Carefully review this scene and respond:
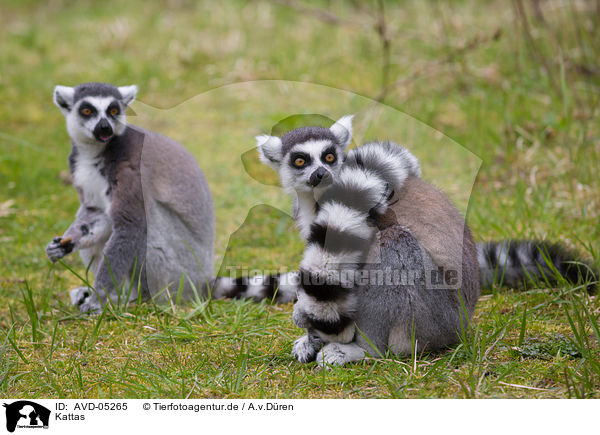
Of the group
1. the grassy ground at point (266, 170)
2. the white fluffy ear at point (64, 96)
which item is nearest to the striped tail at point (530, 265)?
the grassy ground at point (266, 170)

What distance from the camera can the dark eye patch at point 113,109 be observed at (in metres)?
4.20

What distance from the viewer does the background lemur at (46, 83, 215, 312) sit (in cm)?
417

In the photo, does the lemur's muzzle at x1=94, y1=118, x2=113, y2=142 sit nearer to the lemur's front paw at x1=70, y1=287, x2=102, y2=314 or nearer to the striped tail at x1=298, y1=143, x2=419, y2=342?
the lemur's front paw at x1=70, y1=287, x2=102, y2=314

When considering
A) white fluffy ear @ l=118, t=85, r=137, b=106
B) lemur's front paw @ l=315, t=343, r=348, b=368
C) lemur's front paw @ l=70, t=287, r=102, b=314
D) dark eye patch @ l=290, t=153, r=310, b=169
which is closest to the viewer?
lemur's front paw @ l=315, t=343, r=348, b=368

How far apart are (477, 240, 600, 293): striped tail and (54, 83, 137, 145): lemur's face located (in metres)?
2.42

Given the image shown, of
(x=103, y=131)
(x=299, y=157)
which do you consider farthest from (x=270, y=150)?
(x=103, y=131)

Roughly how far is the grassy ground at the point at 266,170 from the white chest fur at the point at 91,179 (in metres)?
0.44

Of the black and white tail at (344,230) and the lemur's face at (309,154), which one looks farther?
the lemur's face at (309,154)

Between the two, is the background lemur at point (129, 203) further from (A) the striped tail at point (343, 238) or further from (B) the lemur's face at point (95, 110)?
(A) the striped tail at point (343, 238)

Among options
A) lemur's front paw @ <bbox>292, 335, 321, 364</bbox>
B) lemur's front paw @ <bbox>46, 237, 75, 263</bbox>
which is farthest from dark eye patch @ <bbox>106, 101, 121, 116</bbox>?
lemur's front paw @ <bbox>292, 335, 321, 364</bbox>
